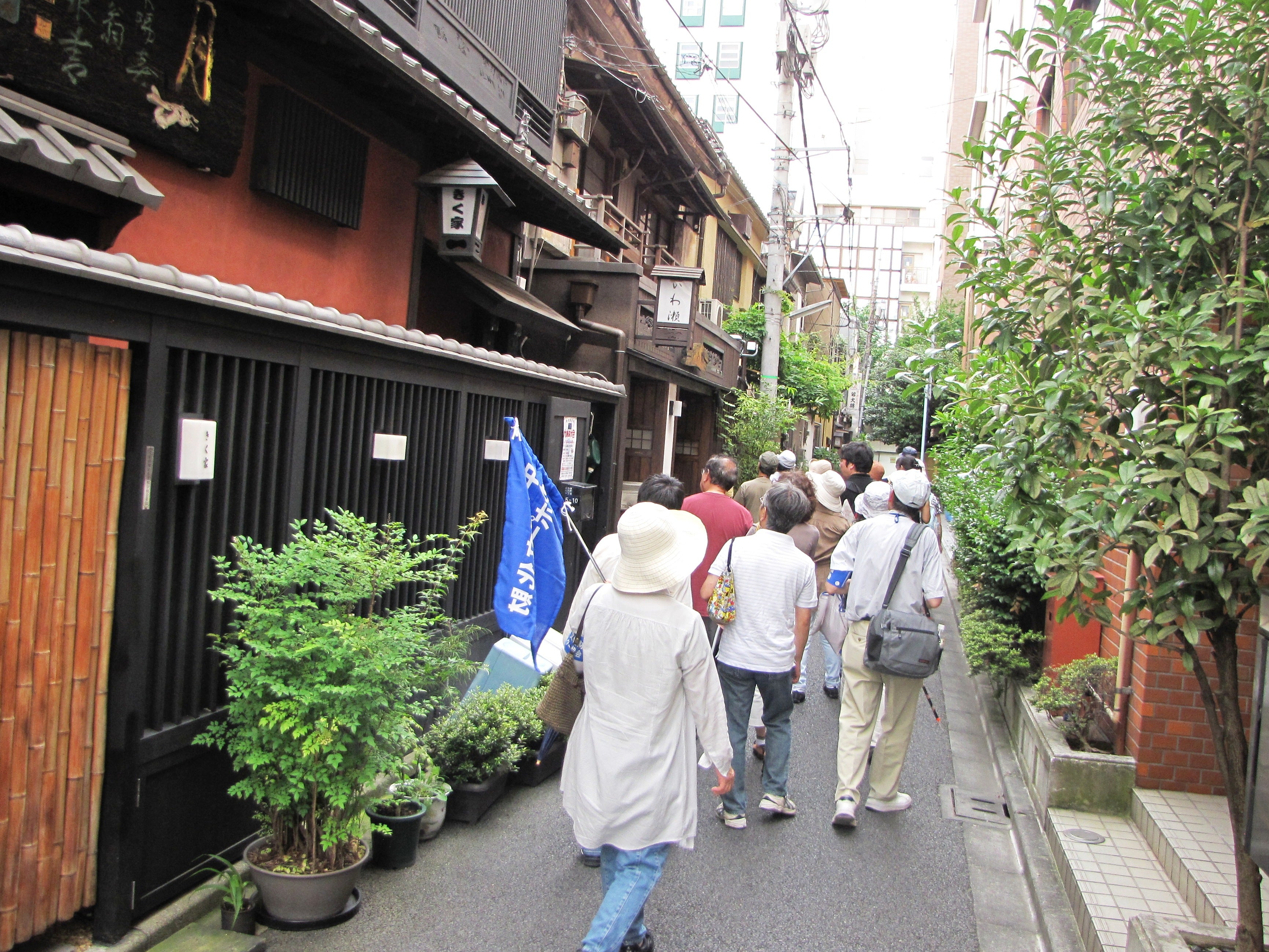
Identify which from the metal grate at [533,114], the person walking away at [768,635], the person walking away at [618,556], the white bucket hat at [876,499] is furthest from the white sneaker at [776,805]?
the metal grate at [533,114]

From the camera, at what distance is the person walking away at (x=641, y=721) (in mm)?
3832

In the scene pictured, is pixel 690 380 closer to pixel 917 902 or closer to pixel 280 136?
pixel 280 136

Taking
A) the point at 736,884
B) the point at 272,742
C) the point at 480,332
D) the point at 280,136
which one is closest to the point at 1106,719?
the point at 736,884

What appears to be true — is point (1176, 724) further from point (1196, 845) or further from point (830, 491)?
point (830, 491)

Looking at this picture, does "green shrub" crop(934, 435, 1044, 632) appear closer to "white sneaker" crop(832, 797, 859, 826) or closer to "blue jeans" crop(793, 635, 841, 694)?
"blue jeans" crop(793, 635, 841, 694)

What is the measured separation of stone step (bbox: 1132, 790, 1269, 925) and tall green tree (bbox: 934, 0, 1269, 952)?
820mm

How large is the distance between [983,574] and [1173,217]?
581 cm

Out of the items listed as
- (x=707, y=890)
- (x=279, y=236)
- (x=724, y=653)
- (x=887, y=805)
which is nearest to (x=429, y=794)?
(x=707, y=890)

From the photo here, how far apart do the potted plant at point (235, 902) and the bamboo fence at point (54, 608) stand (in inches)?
21.3

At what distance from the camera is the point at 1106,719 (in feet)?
20.7

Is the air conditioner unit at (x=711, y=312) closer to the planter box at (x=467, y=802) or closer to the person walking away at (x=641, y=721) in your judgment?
the planter box at (x=467, y=802)

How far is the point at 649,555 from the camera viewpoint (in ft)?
12.7

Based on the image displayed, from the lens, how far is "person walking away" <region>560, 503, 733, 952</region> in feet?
12.6

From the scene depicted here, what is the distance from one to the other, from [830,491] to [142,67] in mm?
6163
